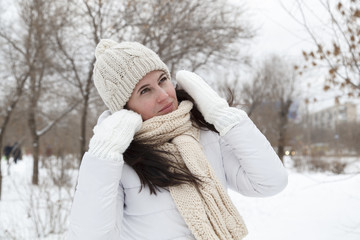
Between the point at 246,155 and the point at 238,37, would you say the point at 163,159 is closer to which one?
the point at 246,155

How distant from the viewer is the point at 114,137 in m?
1.27

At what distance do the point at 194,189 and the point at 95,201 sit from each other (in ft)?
1.44

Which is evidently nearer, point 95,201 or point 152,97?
point 95,201

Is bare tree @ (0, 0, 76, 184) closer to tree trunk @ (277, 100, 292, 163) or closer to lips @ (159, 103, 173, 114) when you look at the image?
lips @ (159, 103, 173, 114)

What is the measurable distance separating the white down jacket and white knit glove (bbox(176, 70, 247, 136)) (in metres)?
0.04

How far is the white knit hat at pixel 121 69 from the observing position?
1.48m

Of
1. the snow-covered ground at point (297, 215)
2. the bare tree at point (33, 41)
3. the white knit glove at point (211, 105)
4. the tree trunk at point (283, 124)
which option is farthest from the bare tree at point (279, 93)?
the white knit glove at point (211, 105)

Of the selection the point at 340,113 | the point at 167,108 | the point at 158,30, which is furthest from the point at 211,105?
the point at 340,113

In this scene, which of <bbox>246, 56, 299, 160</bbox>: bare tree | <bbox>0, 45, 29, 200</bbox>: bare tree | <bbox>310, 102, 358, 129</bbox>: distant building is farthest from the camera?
<bbox>246, 56, 299, 160</bbox>: bare tree

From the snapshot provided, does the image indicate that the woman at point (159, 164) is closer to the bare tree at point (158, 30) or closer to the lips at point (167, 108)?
the lips at point (167, 108)

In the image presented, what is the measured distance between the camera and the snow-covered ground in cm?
442

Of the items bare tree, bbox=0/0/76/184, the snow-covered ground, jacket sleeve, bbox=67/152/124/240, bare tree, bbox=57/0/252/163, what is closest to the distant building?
the snow-covered ground

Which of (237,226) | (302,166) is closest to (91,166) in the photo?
(237,226)

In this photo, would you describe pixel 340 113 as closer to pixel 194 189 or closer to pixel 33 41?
pixel 33 41
